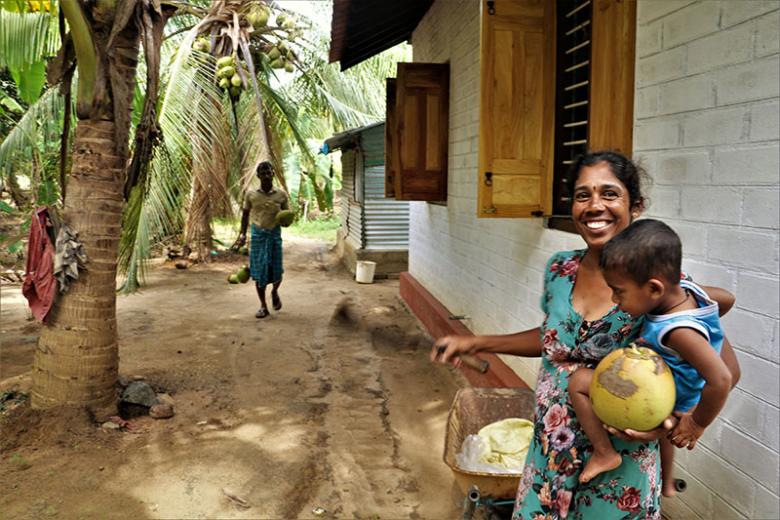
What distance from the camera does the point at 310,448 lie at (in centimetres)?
420

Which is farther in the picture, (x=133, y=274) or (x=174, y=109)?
(x=133, y=274)

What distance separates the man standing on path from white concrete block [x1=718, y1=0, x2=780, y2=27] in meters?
5.68

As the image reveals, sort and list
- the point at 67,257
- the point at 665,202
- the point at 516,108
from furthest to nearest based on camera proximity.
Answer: the point at 67,257
the point at 516,108
the point at 665,202

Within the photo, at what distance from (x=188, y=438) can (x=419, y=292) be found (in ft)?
13.7

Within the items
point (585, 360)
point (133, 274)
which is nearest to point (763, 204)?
point (585, 360)

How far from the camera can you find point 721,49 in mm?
2229

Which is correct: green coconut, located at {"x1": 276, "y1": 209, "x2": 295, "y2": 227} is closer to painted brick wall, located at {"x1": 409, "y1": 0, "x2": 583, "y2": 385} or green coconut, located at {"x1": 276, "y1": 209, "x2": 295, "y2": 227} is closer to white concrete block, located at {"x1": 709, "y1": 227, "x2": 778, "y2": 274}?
painted brick wall, located at {"x1": 409, "y1": 0, "x2": 583, "y2": 385}

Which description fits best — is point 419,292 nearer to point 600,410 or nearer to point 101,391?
point 101,391

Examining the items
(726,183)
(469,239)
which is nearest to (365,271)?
(469,239)

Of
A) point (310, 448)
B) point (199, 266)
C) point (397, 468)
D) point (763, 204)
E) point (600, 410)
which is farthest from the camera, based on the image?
point (199, 266)

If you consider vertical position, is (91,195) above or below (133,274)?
above

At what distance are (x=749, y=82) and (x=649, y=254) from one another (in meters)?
1.08

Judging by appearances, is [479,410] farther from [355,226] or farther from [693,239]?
[355,226]

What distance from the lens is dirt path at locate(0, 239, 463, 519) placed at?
3.49 metres
